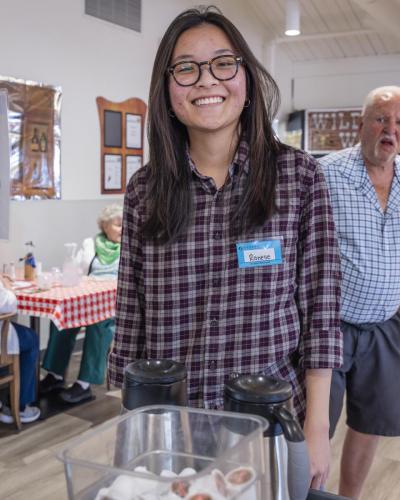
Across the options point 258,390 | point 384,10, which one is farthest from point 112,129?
point 258,390

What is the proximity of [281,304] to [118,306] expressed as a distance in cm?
38

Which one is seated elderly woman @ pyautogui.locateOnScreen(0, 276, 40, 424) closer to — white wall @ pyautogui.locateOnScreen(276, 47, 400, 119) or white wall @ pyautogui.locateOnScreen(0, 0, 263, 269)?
white wall @ pyautogui.locateOnScreen(0, 0, 263, 269)

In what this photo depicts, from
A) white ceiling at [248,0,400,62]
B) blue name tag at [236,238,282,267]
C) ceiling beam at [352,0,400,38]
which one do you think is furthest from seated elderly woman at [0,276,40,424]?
white ceiling at [248,0,400,62]

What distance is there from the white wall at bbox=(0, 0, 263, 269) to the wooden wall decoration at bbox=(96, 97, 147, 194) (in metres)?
0.07

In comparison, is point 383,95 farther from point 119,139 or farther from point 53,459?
point 119,139

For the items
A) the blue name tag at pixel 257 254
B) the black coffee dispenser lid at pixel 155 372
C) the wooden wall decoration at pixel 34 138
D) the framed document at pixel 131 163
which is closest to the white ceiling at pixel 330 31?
the framed document at pixel 131 163

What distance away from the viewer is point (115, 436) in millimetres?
733

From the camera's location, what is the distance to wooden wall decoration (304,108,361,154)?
26.5 ft

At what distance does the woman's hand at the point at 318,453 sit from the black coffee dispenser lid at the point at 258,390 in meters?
0.41

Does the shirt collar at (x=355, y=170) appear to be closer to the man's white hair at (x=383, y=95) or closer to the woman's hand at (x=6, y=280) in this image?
the man's white hair at (x=383, y=95)

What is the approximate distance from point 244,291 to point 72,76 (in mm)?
4287

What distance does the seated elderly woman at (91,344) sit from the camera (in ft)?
13.3

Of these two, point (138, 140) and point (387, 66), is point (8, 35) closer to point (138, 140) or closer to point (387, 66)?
point (138, 140)

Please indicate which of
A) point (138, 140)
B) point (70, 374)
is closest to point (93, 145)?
point (138, 140)
